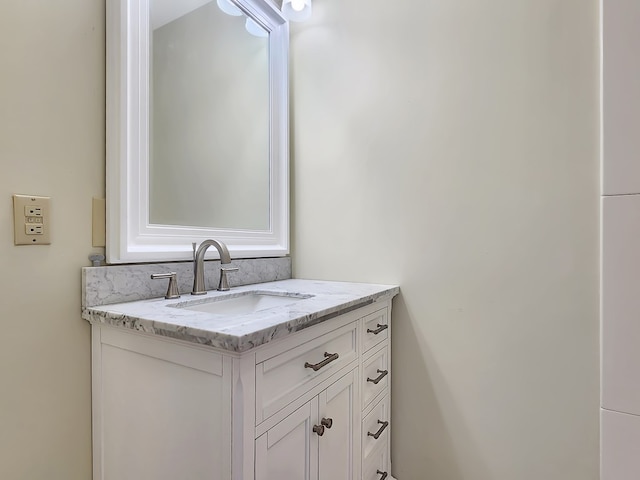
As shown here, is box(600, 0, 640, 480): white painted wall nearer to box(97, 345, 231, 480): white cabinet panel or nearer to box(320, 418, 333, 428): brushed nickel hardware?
box(320, 418, 333, 428): brushed nickel hardware

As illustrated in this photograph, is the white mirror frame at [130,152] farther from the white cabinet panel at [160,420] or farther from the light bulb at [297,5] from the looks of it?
the light bulb at [297,5]

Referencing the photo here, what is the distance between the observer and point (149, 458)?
0.81 m

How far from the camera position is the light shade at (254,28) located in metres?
1.51

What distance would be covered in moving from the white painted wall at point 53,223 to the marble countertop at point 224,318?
0.37 feet

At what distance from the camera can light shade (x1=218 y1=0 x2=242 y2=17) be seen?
140 cm

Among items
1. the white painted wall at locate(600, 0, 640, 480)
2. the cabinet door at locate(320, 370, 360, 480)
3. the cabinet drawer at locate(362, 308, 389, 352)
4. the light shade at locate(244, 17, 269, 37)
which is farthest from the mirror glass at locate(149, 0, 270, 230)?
the white painted wall at locate(600, 0, 640, 480)

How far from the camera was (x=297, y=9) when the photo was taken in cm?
155

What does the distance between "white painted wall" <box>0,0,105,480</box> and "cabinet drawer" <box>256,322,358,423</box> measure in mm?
548

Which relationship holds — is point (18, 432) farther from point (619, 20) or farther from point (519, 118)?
point (519, 118)

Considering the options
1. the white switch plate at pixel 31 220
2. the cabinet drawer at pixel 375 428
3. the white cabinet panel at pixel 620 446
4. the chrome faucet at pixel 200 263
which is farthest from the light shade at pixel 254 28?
the white cabinet panel at pixel 620 446

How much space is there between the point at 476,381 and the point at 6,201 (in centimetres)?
148

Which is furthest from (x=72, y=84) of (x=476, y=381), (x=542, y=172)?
(x=476, y=381)

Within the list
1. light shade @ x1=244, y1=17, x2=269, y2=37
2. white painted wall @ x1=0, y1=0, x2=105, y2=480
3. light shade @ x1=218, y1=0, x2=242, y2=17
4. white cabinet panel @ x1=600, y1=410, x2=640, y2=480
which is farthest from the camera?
light shade @ x1=244, y1=17, x2=269, y2=37

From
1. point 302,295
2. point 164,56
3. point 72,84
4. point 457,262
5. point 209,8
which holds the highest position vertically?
point 209,8
